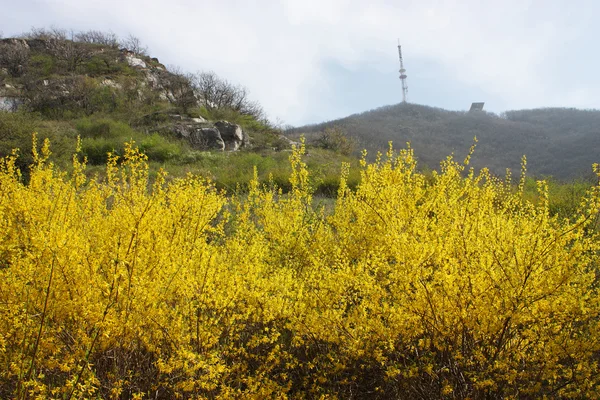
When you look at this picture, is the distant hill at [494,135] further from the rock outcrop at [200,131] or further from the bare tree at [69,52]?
the bare tree at [69,52]

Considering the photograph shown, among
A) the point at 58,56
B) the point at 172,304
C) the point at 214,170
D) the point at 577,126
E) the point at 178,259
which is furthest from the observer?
the point at 577,126

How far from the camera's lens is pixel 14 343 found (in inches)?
89.4

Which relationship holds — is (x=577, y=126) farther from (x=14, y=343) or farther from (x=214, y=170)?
(x=14, y=343)

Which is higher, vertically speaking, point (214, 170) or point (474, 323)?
point (214, 170)

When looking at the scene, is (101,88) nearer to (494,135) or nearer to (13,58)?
(13,58)

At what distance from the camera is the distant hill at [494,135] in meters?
22.1

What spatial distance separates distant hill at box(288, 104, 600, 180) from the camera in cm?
2206

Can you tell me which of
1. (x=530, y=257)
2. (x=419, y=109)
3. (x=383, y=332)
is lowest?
(x=383, y=332)

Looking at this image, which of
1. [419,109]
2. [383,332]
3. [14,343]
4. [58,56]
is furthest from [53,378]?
[419,109]

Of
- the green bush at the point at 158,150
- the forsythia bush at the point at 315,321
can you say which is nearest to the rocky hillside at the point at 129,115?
the green bush at the point at 158,150

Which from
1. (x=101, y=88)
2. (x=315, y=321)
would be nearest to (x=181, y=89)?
(x=101, y=88)

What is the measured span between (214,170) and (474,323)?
1151cm

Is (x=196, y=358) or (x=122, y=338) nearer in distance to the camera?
(x=196, y=358)

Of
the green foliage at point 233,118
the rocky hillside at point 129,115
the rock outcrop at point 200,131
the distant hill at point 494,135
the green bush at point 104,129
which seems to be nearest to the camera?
the rocky hillside at point 129,115
